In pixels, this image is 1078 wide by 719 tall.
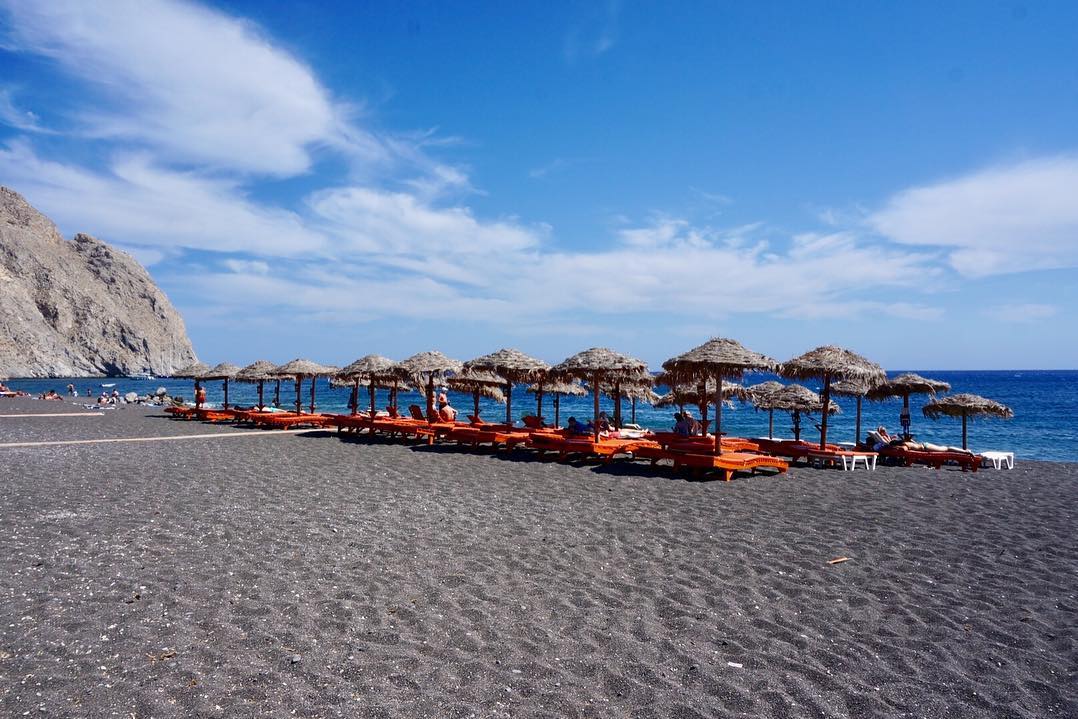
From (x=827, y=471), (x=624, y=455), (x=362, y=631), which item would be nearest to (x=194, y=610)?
(x=362, y=631)

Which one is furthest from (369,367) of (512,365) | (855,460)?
(855,460)

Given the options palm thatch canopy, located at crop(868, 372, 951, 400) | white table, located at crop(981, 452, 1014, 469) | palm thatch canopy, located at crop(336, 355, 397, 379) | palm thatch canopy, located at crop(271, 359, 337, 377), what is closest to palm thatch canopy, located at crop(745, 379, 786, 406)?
palm thatch canopy, located at crop(868, 372, 951, 400)

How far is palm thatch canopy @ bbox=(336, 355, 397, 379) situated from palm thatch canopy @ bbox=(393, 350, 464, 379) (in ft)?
2.67

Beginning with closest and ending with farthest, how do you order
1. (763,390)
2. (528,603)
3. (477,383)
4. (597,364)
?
(528,603) → (597,364) → (763,390) → (477,383)

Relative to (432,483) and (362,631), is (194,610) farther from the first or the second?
(432,483)

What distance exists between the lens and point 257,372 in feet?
78.5

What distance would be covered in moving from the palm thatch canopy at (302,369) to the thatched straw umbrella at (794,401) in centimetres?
1441

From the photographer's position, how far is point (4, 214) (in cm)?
9612

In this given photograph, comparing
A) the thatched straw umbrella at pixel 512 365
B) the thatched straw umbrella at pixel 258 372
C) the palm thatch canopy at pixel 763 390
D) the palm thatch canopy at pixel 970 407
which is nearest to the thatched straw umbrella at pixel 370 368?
the thatched straw umbrella at pixel 512 365

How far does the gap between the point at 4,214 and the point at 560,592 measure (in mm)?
124629

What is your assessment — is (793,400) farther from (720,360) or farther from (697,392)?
(720,360)

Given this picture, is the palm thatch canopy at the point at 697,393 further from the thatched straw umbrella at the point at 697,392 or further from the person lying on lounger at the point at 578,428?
the person lying on lounger at the point at 578,428

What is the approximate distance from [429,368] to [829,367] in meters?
9.87

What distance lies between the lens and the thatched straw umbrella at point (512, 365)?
15891mm
